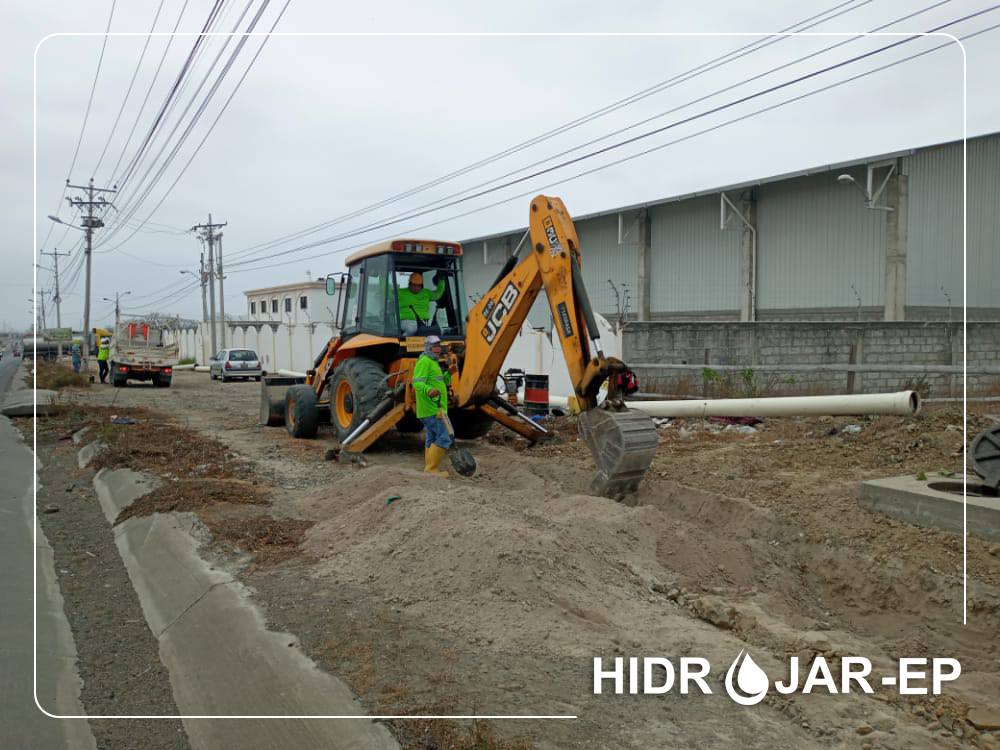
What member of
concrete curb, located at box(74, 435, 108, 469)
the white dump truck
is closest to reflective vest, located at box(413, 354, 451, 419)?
concrete curb, located at box(74, 435, 108, 469)

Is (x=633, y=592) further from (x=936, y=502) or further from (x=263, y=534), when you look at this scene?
(x=263, y=534)

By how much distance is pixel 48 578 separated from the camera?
6969mm

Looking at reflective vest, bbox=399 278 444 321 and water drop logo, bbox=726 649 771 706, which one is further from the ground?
reflective vest, bbox=399 278 444 321

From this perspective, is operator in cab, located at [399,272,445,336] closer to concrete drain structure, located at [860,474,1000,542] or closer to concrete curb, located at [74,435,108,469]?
concrete curb, located at [74,435,108,469]

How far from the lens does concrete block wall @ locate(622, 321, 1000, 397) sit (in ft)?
47.6

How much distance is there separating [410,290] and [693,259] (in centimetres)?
1583

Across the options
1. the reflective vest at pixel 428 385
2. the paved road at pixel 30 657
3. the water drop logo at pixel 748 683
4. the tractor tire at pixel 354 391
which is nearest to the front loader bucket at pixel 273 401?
the tractor tire at pixel 354 391

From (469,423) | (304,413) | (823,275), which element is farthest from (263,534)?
(823,275)

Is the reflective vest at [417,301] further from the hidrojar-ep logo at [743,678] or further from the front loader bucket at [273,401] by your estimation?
the hidrojar-ep logo at [743,678]

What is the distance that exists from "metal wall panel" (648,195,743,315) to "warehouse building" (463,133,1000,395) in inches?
1.6

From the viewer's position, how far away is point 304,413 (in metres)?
12.3

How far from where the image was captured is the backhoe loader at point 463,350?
7309 millimetres

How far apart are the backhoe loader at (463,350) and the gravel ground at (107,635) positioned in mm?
3249

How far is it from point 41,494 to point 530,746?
31.9 ft
